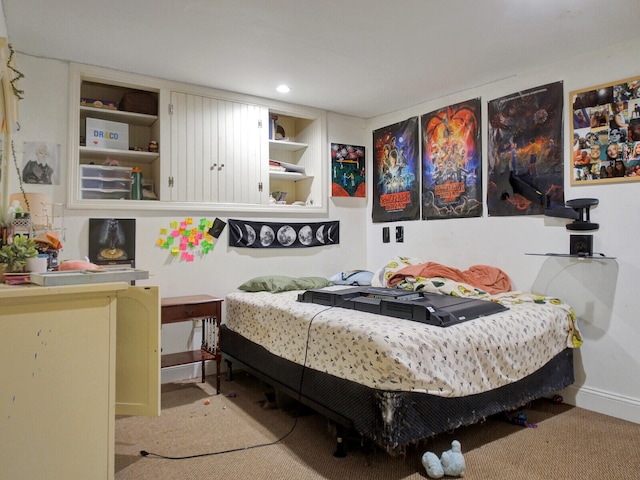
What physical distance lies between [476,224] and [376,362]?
1990mm

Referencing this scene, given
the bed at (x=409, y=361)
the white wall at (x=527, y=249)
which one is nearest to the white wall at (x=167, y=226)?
the white wall at (x=527, y=249)

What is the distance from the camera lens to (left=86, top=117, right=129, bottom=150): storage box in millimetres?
3082

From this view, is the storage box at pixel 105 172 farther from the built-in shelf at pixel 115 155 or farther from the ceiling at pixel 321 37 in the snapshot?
the ceiling at pixel 321 37

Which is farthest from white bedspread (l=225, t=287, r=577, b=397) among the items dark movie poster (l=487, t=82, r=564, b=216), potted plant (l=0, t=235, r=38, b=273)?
potted plant (l=0, t=235, r=38, b=273)

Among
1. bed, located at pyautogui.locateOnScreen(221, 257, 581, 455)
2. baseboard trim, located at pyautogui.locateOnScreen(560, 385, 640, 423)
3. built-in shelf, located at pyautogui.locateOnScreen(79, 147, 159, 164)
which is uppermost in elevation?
built-in shelf, located at pyautogui.locateOnScreen(79, 147, 159, 164)

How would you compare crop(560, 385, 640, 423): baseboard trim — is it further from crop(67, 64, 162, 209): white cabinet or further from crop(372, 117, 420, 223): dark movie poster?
crop(67, 64, 162, 209): white cabinet

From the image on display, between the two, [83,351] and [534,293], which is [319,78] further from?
[83,351]

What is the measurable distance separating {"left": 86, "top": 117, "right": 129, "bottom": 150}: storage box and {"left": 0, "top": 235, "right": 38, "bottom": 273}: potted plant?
166 centimetres

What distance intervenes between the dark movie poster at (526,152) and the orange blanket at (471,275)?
47 cm

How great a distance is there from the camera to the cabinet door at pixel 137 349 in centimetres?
197

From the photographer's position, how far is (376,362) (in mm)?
1838

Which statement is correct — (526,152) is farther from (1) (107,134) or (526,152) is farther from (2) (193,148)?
(1) (107,134)

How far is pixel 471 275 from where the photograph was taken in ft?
10.6

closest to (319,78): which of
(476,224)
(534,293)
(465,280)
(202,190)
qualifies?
(202,190)
